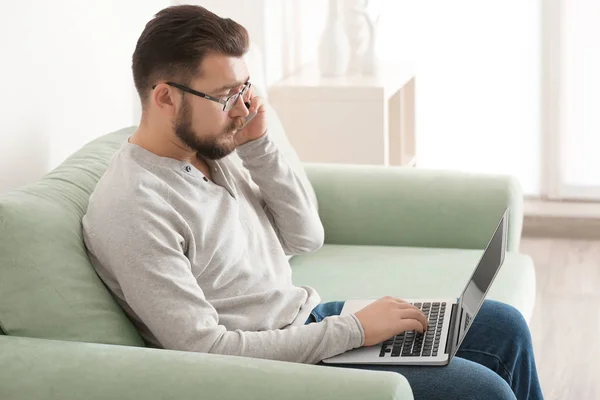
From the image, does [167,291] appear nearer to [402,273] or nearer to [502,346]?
[502,346]

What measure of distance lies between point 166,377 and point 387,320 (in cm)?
44

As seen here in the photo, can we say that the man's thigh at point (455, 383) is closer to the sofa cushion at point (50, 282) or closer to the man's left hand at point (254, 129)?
the sofa cushion at point (50, 282)

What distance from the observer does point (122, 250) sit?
1624mm

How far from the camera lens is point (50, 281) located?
166 cm

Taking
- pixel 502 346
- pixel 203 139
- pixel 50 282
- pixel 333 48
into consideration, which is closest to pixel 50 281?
pixel 50 282

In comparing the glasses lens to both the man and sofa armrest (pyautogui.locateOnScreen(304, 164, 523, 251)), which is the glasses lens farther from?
sofa armrest (pyautogui.locateOnScreen(304, 164, 523, 251))

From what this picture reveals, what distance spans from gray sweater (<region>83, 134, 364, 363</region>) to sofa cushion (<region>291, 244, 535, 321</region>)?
0.39 m

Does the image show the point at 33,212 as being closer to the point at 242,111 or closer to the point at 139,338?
the point at 139,338

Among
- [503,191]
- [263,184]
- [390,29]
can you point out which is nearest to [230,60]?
[263,184]

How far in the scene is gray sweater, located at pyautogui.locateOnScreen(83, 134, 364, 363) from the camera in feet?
5.32

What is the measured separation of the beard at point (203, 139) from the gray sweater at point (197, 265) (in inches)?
1.7

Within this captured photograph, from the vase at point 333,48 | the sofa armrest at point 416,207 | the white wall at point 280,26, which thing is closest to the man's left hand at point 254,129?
the sofa armrest at point 416,207

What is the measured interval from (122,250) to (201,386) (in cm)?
28

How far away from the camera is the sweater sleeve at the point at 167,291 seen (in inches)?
63.6
